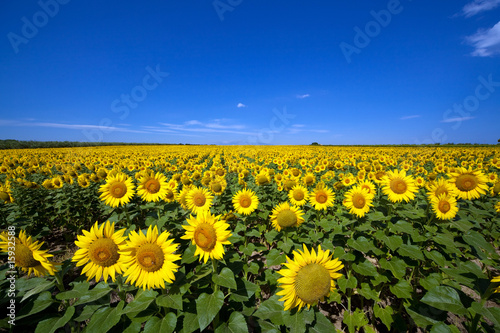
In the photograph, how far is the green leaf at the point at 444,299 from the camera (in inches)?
81.7

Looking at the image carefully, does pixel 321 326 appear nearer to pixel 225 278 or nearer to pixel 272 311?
pixel 272 311

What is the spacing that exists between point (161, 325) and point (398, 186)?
429 cm

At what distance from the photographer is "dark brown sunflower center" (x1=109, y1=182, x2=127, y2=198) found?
3.43 metres

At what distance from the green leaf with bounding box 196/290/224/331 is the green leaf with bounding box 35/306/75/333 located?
57.2 inches

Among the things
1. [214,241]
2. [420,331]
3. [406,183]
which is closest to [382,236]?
[406,183]

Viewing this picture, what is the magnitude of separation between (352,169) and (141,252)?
37.8 feet

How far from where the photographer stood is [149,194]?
3762 millimetres

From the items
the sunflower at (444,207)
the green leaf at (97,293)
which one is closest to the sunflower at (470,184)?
the sunflower at (444,207)

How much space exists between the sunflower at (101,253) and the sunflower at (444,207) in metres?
4.89

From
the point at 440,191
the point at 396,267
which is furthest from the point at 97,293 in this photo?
the point at 440,191

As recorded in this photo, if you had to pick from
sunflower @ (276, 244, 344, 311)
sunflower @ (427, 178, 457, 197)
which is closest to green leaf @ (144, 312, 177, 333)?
sunflower @ (276, 244, 344, 311)

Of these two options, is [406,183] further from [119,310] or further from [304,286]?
[119,310]

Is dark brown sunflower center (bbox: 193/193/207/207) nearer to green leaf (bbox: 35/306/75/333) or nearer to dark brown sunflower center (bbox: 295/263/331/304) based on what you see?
green leaf (bbox: 35/306/75/333)

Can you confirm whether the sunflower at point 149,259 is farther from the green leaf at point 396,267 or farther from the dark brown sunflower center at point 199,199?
the green leaf at point 396,267
